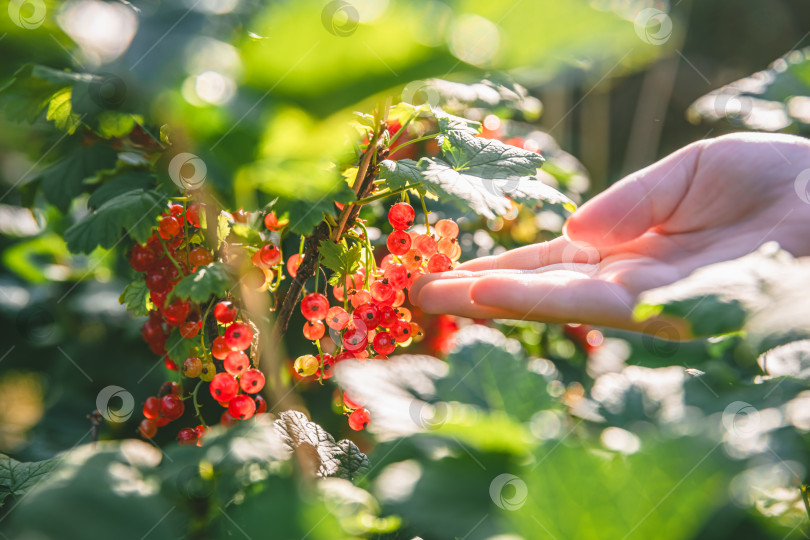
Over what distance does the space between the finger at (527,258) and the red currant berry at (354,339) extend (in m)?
0.23

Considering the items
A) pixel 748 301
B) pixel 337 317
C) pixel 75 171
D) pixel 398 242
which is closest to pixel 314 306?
pixel 337 317

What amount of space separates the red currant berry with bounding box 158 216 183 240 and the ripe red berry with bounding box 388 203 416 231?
0.26 metres

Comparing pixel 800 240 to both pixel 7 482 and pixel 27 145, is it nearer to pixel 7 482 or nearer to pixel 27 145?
pixel 7 482

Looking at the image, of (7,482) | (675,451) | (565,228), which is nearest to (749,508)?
(675,451)

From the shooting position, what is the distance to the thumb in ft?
2.38

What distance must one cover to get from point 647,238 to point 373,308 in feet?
1.39

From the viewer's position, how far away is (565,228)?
0.74 meters

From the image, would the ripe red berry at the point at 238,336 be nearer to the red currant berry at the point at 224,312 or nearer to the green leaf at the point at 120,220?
the red currant berry at the point at 224,312

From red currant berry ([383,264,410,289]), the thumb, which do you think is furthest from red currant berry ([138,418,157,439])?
the thumb

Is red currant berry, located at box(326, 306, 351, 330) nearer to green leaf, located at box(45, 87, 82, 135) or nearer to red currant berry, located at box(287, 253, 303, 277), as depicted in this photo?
red currant berry, located at box(287, 253, 303, 277)

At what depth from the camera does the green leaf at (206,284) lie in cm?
52

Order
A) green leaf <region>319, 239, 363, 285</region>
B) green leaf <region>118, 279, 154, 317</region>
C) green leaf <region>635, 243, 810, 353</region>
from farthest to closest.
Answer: green leaf <region>118, 279, 154, 317</region>, green leaf <region>319, 239, 363, 285</region>, green leaf <region>635, 243, 810, 353</region>

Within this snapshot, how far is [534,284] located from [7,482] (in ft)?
1.89

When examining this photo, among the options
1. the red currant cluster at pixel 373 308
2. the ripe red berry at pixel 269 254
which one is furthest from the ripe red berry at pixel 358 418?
the ripe red berry at pixel 269 254
